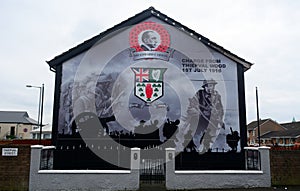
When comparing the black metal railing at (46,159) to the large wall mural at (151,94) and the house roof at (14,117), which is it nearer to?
the large wall mural at (151,94)

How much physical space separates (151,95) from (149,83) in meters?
0.59

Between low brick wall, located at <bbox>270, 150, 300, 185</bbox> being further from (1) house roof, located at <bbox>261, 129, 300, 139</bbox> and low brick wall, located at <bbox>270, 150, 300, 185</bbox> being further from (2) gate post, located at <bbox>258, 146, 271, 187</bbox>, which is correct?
(1) house roof, located at <bbox>261, 129, 300, 139</bbox>

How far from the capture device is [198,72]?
1334cm

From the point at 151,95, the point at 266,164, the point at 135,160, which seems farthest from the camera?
the point at 151,95

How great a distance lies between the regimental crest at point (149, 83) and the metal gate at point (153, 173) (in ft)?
10.6

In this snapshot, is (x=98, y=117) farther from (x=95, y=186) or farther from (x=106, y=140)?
(x=95, y=186)

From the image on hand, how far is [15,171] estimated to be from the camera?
9.37 metres

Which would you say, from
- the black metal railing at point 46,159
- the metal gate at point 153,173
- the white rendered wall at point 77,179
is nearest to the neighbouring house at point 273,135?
the metal gate at point 153,173

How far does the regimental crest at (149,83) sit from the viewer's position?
12.9 meters

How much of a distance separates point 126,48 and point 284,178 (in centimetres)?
894

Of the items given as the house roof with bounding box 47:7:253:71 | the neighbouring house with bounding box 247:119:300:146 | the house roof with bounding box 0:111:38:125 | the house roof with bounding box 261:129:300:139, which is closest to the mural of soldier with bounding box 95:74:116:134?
the house roof with bounding box 47:7:253:71

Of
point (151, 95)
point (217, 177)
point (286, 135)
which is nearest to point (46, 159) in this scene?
point (151, 95)

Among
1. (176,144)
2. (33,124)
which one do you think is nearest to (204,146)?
(176,144)

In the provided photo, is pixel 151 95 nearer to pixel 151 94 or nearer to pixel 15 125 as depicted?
pixel 151 94
